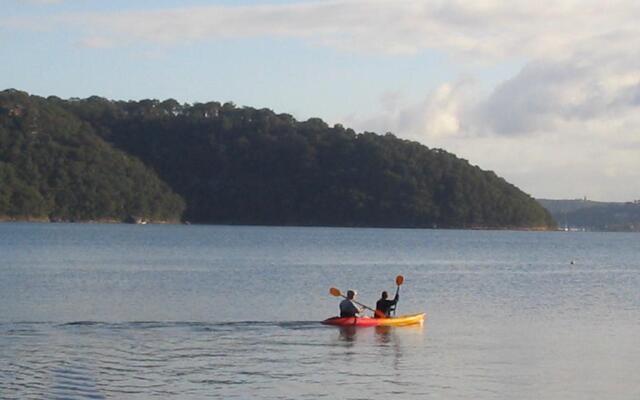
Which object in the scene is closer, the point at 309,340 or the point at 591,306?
the point at 309,340

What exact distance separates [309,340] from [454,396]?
9220mm

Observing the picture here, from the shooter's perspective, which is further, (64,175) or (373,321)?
(64,175)

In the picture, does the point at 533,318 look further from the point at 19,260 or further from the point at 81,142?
the point at 81,142

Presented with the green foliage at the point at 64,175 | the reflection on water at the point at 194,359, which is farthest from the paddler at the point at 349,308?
the green foliage at the point at 64,175

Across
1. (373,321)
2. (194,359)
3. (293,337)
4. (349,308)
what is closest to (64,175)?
(373,321)

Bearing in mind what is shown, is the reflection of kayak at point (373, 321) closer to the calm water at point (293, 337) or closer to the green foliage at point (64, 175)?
the calm water at point (293, 337)

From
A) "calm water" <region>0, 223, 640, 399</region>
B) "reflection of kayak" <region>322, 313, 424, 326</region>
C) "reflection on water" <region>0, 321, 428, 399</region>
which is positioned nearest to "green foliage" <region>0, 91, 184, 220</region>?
"calm water" <region>0, 223, 640, 399</region>

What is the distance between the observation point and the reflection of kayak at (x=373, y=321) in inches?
1480

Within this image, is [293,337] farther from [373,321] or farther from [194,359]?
[194,359]

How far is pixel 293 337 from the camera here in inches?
1395

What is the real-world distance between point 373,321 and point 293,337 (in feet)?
11.7

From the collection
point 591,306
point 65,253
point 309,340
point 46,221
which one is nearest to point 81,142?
point 46,221

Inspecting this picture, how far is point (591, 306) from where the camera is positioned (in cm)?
5009

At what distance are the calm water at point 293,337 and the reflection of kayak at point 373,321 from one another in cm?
46
